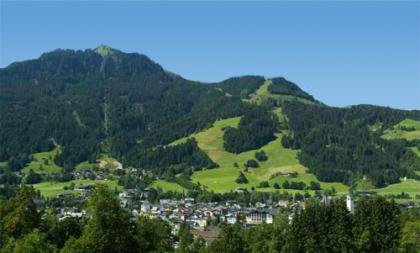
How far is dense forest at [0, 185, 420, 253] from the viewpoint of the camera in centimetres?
5866

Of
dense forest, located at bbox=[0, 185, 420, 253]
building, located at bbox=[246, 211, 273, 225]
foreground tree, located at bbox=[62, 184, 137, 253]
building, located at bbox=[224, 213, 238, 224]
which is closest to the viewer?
foreground tree, located at bbox=[62, 184, 137, 253]

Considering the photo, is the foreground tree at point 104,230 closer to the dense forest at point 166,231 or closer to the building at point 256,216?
the dense forest at point 166,231

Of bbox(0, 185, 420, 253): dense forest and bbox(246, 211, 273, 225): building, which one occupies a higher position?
bbox(0, 185, 420, 253): dense forest

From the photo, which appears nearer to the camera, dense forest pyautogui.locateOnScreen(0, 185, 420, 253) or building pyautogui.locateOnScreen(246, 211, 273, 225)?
dense forest pyautogui.locateOnScreen(0, 185, 420, 253)

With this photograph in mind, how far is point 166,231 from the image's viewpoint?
87.8 metres

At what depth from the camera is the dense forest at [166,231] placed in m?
58.7

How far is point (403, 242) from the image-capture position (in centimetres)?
8244

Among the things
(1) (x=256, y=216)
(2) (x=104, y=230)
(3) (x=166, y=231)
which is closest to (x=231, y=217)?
(1) (x=256, y=216)

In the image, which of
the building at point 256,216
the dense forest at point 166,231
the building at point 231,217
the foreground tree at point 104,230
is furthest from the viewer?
the building at point 256,216

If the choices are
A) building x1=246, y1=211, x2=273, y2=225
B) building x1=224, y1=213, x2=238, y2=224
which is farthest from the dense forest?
building x1=246, y1=211, x2=273, y2=225

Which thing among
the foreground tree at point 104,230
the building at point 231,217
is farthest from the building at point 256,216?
the foreground tree at point 104,230

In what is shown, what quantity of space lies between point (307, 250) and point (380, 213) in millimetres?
11676

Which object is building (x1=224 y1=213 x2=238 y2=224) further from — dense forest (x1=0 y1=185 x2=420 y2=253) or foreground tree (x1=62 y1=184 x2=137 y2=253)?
foreground tree (x1=62 y1=184 x2=137 y2=253)

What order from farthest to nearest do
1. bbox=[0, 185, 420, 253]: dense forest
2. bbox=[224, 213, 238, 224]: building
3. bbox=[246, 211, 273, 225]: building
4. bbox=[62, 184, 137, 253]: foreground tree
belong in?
1. bbox=[246, 211, 273, 225]: building
2. bbox=[224, 213, 238, 224]: building
3. bbox=[0, 185, 420, 253]: dense forest
4. bbox=[62, 184, 137, 253]: foreground tree
